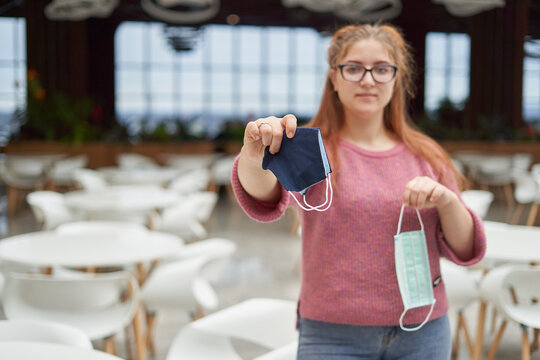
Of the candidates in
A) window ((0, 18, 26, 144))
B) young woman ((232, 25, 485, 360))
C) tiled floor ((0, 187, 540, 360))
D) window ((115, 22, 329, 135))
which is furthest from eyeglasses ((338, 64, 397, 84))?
window ((115, 22, 329, 135))

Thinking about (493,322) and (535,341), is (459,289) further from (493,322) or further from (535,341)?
(493,322)

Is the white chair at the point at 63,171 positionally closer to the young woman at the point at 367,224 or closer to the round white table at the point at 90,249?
the round white table at the point at 90,249

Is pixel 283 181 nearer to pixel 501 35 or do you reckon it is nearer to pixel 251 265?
pixel 251 265

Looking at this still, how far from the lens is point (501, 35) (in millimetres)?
13461

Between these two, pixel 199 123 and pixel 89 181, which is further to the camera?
pixel 199 123

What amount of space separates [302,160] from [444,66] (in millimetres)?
18633

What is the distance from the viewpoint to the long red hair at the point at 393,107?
153 centimetres

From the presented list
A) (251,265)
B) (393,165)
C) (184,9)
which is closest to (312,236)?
(393,165)

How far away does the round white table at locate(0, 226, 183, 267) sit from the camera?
8.90 ft

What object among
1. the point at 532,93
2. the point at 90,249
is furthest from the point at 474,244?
the point at 532,93

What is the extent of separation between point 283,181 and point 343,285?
356 millimetres

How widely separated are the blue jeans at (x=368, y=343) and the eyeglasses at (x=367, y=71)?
0.60 m

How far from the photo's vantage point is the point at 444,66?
18719mm

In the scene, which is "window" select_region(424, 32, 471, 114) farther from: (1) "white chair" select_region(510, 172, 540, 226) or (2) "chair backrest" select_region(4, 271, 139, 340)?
(2) "chair backrest" select_region(4, 271, 139, 340)
